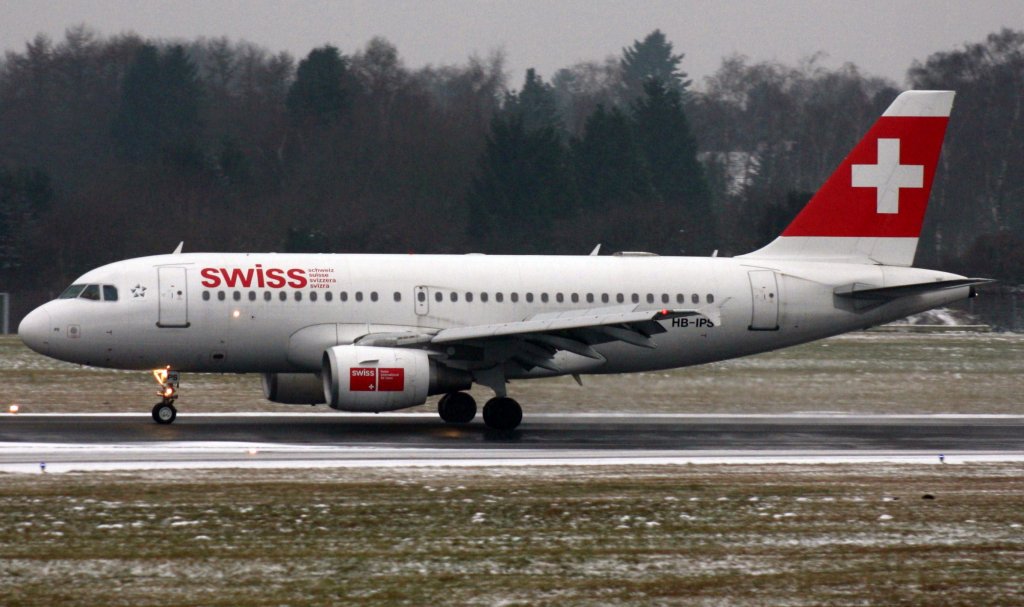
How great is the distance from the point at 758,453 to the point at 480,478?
5.78 metres

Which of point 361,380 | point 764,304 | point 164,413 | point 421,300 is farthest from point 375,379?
point 764,304

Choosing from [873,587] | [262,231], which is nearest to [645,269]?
[873,587]

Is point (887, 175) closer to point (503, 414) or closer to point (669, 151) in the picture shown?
point (503, 414)

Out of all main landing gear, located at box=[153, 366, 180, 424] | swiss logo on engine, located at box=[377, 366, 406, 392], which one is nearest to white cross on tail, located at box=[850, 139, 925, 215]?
swiss logo on engine, located at box=[377, 366, 406, 392]

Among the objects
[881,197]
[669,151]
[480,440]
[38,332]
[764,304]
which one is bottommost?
[480,440]

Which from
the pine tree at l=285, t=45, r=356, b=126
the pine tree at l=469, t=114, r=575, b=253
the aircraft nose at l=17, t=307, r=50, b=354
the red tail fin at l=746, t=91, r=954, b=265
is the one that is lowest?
the aircraft nose at l=17, t=307, r=50, b=354

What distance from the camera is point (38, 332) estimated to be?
80.8ft

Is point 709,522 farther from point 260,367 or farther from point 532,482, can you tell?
point 260,367

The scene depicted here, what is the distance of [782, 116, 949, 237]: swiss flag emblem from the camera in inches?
1125

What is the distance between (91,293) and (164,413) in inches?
98.3

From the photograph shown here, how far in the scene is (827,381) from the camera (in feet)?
112

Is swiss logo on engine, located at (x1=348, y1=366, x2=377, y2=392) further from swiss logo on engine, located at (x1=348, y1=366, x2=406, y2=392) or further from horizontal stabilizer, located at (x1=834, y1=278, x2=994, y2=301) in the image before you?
horizontal stabilizer, located at (x1=834, y1=278, x2=994, y2=301)

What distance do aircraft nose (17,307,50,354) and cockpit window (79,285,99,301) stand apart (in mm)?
697

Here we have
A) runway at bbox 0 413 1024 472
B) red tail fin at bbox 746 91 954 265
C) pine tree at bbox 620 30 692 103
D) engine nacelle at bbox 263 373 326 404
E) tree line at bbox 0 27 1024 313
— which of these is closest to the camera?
runway at bbox 0 413 1024 472
